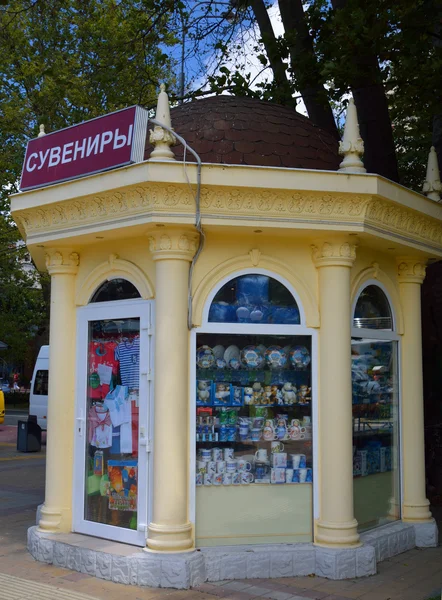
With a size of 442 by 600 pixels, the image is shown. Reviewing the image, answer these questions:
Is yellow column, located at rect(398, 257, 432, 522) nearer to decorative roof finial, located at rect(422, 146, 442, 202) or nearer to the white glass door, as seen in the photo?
decorative roof finial, located at rect(422, 146, 442, 202)

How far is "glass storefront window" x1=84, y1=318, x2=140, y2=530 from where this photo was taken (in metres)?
6.77

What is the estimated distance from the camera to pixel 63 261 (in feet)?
24.1

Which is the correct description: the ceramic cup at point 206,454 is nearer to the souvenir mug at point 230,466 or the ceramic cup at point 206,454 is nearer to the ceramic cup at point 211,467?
the ceramic cup at point 211,467

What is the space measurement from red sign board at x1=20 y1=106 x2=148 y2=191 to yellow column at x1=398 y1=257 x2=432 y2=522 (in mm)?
3365

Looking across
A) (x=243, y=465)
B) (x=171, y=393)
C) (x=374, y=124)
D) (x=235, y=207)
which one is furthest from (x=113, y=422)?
(x=374, y=124)

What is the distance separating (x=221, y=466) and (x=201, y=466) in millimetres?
195

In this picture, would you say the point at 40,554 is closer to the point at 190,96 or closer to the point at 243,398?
the point at 243,398

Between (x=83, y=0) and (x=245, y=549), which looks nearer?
(x=245, y=549)

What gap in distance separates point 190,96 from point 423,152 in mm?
5777

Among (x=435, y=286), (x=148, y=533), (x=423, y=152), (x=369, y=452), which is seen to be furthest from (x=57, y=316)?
(x=423, y=152)

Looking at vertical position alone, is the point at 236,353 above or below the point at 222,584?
above

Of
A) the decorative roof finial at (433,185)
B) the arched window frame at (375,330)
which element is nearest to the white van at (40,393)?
the arched window frame at (375,330)

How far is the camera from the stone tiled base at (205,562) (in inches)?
237

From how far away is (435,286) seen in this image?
10039 mm
